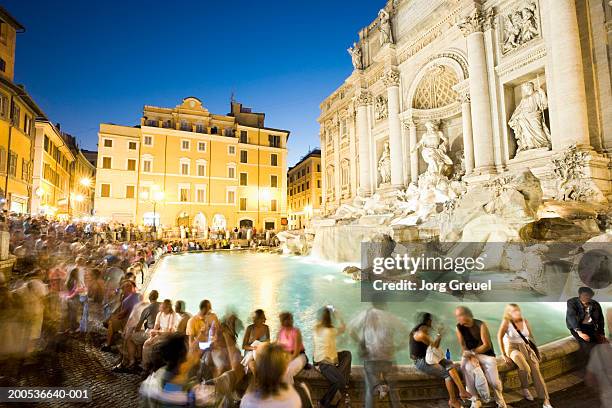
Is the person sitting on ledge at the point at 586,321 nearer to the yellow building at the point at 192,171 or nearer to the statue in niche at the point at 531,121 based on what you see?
the statue in niche at the point at 531,121

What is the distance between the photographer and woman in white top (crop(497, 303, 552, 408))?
2908 mm

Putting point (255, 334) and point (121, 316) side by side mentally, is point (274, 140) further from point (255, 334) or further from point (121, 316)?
point (255, 334)

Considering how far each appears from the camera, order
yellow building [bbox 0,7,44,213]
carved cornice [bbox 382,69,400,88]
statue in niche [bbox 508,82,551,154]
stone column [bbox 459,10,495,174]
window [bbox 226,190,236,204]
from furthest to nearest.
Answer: window [bbox 226,190,236,204] < yellow building [bbox 0,7,44,213] < carved cornice [bbox 382,69,400,88] < stone column [bbox 459,10,495,174] < statue in niche [bbox 508,82,551,154]

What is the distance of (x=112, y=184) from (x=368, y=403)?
109ft

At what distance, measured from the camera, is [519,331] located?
3123mm

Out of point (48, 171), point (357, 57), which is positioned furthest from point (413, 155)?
point (48, 171)

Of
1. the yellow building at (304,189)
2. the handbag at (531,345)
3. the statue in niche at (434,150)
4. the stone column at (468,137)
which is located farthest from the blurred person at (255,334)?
the yellow building at (304,189)

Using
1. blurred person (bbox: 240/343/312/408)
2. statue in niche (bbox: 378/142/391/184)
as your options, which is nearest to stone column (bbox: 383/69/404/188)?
statue in niche (bbox: 378/142/391/184)

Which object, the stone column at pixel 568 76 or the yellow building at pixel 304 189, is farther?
the yellow building at pixel 304 189

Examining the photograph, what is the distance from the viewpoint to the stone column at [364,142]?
21.2 metres

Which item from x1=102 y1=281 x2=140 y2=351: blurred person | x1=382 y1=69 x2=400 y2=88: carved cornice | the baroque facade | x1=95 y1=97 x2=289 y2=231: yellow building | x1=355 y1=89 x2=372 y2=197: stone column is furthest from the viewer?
x1=95 y1=97 x2=289 y2=231: yellow building

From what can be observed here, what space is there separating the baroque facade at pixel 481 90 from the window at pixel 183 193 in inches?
724

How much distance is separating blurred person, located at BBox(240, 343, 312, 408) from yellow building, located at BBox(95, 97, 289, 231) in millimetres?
28734

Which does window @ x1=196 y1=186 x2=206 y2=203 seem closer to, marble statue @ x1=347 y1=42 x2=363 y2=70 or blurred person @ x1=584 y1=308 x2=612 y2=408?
marble statue @ x1=347 y1=42 x2=363 y2=70
